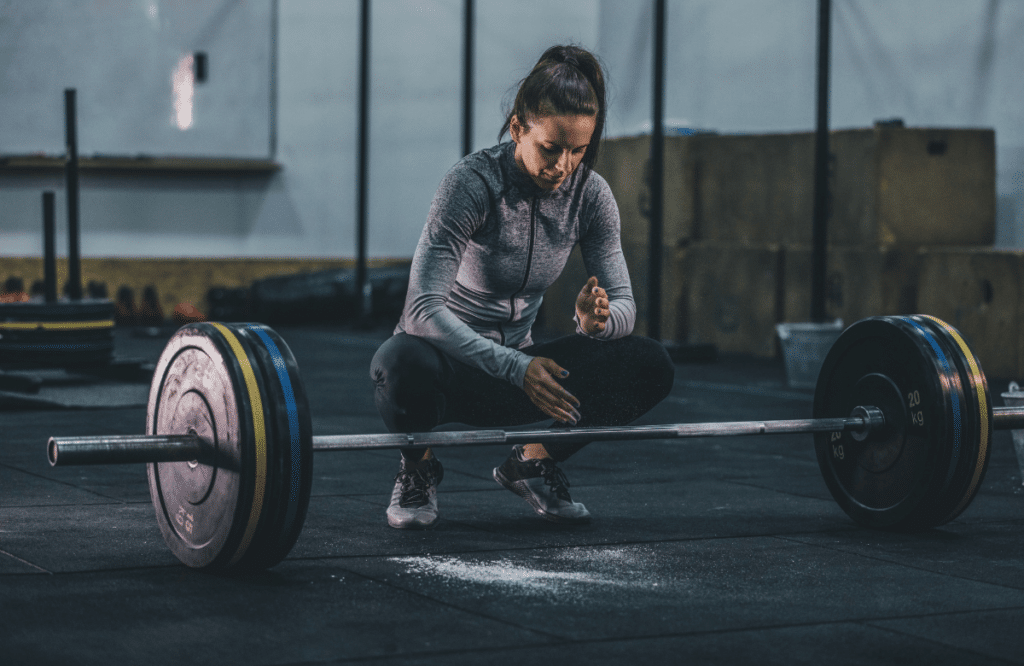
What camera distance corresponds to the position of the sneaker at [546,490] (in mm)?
2789

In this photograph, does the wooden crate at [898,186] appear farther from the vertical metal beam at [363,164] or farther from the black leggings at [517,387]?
the black leggings at [517,387]

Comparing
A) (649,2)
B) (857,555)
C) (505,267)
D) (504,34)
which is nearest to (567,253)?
(505,267)

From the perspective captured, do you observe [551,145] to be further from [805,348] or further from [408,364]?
[805,348]

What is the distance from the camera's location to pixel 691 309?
7309mm

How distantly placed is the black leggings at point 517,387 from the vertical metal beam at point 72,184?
296 centimetres

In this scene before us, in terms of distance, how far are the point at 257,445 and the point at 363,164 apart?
6247 millimetres

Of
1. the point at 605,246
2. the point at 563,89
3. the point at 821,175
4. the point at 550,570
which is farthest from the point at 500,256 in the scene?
Result: the point at 821,175

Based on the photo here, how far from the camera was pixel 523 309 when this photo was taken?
2.76 meters

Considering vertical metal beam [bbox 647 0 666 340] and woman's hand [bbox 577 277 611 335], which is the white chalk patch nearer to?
woman's hand [bbox 577 277 611 335]

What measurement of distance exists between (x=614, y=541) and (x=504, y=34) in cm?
743

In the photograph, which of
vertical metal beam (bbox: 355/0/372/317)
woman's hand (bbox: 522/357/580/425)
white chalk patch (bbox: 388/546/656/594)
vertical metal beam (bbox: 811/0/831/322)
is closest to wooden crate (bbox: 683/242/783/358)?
vertical metal beam (bbox: 811/0/831/322)

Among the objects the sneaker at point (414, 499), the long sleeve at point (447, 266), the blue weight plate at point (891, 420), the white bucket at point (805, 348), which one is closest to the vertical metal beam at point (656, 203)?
the white bucket at point (805, 348)

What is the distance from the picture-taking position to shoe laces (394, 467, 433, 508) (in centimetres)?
270

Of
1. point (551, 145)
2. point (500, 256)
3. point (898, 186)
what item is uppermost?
point (898, 186)
